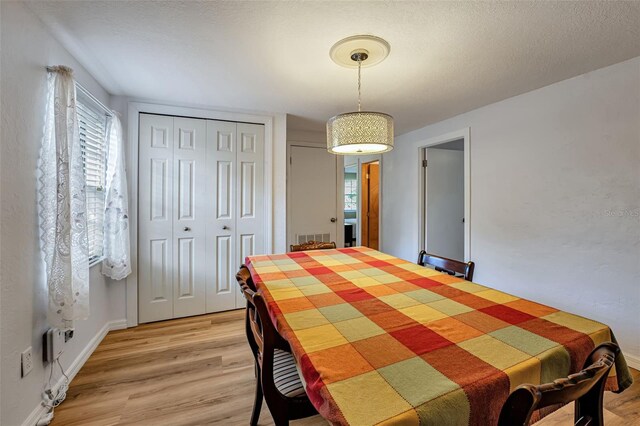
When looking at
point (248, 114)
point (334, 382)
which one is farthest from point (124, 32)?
point (334, 382)

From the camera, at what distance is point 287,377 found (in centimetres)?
117

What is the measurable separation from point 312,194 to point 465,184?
1.94 meters

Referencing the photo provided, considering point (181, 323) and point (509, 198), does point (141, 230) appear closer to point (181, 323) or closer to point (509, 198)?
point (181, 323)

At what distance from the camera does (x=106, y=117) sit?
2.35 meters

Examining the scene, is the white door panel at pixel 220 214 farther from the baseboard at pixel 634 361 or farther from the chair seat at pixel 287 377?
the baseboard at pixel 634 361

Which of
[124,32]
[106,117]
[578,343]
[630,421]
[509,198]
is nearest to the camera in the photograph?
[578,343]

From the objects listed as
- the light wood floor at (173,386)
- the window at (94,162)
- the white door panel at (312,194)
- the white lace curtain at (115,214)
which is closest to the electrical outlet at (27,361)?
the light wood floor at (173,386)

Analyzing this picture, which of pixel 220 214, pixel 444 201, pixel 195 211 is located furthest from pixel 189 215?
pixel 444 201

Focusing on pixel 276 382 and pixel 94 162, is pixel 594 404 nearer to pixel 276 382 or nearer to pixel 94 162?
pixel 276 382

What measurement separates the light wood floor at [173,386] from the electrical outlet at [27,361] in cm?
35

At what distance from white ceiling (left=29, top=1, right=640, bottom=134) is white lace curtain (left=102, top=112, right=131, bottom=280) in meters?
0.50

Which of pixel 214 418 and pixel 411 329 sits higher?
pixel 411 329

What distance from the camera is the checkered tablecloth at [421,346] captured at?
0.64 metres

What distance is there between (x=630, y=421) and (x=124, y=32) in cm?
356
